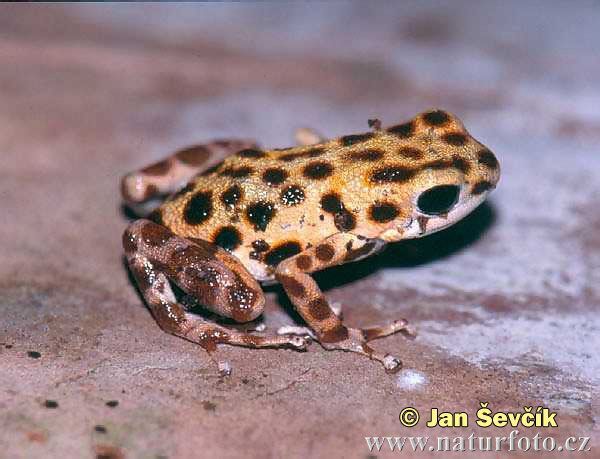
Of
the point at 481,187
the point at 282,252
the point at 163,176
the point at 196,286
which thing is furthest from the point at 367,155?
the point at 163,176

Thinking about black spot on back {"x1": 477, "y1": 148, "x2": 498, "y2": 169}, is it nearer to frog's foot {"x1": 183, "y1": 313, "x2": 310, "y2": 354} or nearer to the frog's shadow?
the frog's shadow

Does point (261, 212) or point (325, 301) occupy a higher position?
point (261, 212)

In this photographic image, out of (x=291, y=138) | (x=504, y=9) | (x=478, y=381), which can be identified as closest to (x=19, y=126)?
(x=291, y=138)

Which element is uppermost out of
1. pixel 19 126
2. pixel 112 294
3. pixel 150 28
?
pixel 150 28

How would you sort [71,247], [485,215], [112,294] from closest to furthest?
[112,294]
[71,247]
[485,215]

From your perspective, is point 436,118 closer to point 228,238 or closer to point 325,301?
point 325,301

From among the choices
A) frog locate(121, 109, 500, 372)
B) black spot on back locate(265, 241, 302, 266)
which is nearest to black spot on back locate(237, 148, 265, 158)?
frog locate(121, 109, 500, 372)

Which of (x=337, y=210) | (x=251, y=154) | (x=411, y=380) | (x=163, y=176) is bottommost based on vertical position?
(x=411, y=380)

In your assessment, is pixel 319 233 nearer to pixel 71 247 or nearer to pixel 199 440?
pixel 199 440
